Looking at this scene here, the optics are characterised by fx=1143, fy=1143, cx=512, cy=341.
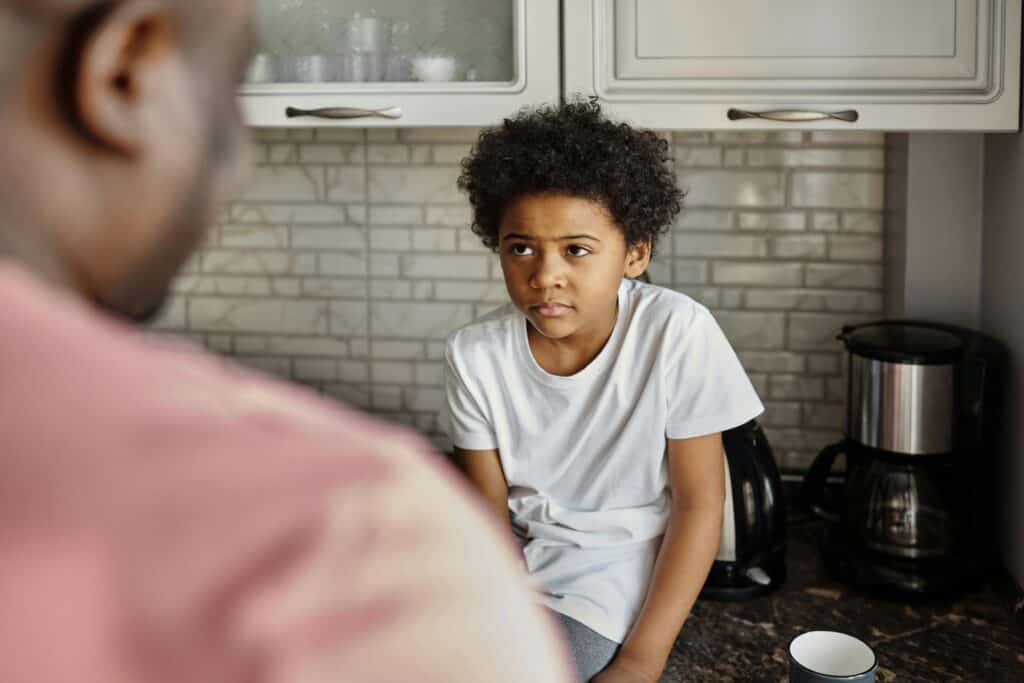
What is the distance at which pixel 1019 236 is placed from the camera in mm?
1557

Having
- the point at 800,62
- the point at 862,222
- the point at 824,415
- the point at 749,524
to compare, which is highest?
the point at 800,62

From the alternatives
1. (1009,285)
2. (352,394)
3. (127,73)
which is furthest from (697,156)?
(127,73)

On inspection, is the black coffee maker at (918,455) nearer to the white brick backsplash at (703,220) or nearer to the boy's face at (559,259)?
the white brick backsplash at (703,220)

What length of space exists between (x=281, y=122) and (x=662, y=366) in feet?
2.31

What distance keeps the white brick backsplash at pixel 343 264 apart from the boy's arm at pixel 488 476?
24.3 inches

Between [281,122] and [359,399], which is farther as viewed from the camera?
[359,399]

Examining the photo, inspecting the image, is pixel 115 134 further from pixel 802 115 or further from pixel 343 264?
pixel 343 264

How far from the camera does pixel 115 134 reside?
32 cm

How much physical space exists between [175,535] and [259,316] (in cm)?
184

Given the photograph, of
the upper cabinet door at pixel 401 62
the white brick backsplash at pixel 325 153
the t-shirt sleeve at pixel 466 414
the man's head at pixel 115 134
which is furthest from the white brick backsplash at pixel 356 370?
the man's head at pixel 115 134

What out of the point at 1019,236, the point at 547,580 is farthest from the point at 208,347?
the point at 1019,236

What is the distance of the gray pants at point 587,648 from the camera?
129cm

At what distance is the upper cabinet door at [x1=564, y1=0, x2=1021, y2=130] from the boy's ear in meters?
Answer: 0.24

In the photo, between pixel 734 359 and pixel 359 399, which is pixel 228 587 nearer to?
pixel 734 359
